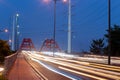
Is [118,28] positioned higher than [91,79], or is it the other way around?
[118,28]

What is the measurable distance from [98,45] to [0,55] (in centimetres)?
7713

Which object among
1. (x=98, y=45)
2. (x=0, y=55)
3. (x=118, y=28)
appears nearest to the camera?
(x=0, y=55)

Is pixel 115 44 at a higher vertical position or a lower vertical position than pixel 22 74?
higher

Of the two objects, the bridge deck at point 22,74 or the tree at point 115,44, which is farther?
the tree at point 115,44

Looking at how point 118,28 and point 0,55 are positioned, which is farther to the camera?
point 118,28

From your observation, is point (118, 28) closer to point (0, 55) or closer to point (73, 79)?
point (0, 55)

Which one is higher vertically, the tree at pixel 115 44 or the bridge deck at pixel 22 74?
the tree at pixel 115 44

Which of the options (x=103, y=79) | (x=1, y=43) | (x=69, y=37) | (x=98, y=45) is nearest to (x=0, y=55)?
(x=1, y=43)

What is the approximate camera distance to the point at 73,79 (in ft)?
83.8

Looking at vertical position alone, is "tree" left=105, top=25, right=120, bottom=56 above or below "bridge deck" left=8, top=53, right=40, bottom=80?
above

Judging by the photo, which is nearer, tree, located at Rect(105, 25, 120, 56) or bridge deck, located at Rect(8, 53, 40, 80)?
bridge deck, located at Rect(8, 53, 40, 80)

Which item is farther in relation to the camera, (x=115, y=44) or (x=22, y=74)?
(x=115, y=44)

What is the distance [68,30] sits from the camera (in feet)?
261

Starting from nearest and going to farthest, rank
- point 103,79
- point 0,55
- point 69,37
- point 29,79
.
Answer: point 103,79 → point 29,79 → point 0,55 → point 69,37
